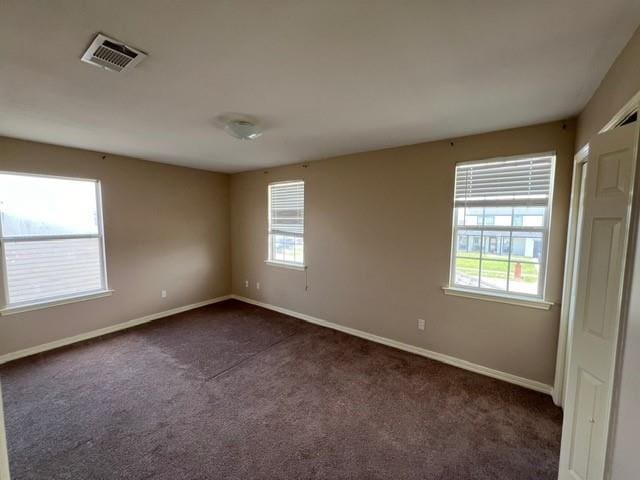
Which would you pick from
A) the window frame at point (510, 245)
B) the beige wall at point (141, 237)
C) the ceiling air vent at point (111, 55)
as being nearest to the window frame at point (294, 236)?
the beige wall at point (141, 237)

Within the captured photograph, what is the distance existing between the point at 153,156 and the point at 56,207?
1.27m

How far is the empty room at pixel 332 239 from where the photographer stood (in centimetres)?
128

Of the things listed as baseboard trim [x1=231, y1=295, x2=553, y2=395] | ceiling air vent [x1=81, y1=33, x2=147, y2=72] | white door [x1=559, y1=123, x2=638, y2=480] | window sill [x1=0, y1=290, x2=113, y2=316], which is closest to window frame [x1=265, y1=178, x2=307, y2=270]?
baseboard trim [x1=231, y1=295, x2=553, y2=395]

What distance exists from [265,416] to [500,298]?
7.93ft

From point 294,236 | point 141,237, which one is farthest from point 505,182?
point 141,237

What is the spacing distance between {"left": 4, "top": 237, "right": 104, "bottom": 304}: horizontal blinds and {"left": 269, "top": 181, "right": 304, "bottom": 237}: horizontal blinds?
245 centimetres

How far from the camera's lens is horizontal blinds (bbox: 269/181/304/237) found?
4309 millimetres

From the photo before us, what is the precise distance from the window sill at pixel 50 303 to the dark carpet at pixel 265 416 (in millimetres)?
546

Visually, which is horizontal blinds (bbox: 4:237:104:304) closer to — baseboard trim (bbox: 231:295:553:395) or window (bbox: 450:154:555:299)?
baseboard trim (bbox: 231:295:553:395)

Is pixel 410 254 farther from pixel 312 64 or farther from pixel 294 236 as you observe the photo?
pixel 312 64

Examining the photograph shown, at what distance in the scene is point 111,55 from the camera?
145 centimetres

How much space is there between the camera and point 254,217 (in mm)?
4902

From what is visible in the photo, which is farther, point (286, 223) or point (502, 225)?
point (286, 223)

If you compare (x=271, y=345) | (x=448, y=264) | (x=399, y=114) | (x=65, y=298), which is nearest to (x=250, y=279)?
(x=271, y=345)
